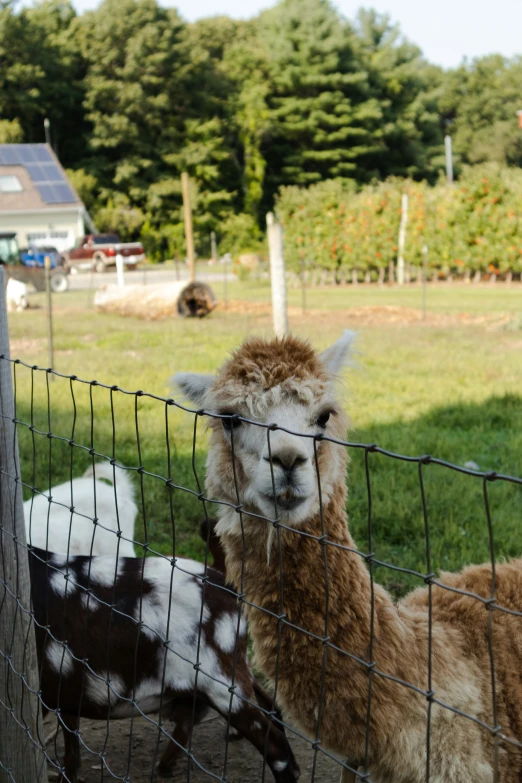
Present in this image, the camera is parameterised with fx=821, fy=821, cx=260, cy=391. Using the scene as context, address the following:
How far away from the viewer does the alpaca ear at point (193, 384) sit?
2.90m

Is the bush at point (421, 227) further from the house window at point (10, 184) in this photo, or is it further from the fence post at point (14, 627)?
the fence post at point (14, 627)

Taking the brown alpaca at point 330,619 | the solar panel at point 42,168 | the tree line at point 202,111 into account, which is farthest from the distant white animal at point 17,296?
the tree line at point 202,111

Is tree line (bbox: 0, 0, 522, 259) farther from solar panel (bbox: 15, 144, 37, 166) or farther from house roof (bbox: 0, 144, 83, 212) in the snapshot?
solar panel (bbox: 15, 144, 37, 166)

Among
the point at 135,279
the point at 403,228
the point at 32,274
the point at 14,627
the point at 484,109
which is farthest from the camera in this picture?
the point at 484,109

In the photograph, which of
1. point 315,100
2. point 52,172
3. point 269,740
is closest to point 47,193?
point 52,172

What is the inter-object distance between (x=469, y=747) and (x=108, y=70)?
5542 centimetres

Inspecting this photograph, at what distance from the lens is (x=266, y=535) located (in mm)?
2445

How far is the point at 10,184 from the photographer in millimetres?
47031

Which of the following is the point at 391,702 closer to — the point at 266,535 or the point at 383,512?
the point at 266,535

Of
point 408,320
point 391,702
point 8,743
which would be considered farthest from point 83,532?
point 408,320

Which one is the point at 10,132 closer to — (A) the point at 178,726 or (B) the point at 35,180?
(B) the point at 35,180

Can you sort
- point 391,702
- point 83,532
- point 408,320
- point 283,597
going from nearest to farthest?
point 391,702 → point 283,597 → point 83,532 → point 408,320

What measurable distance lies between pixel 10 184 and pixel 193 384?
157 ft

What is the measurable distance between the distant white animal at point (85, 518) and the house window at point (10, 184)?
149 feet
